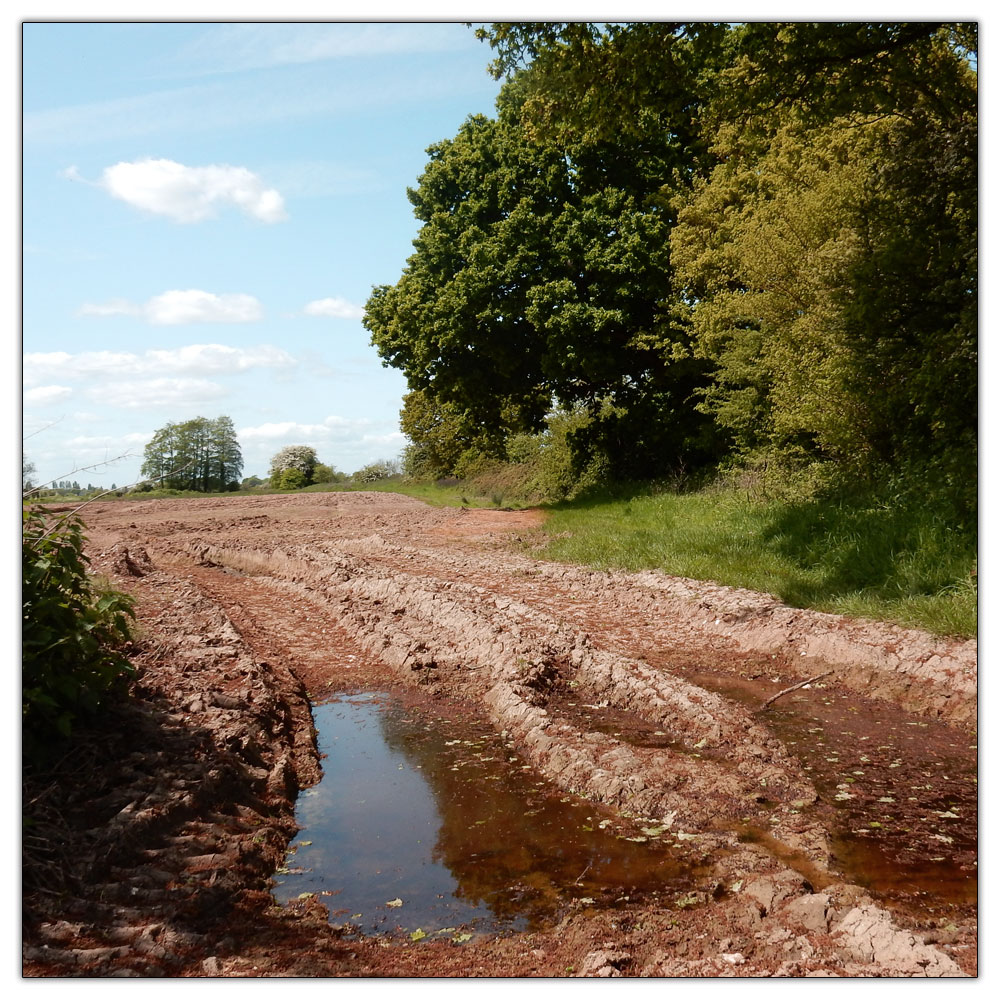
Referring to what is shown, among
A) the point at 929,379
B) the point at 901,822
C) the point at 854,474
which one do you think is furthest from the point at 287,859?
the point at 854,474

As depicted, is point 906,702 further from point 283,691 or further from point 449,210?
point 449,210

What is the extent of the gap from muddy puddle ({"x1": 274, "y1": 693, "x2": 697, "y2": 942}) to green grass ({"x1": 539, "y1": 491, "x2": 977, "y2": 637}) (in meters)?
4.13

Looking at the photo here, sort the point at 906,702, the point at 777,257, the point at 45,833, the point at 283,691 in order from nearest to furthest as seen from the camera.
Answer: the point at 45,833 → the point at 906,702 → the point at 283,691 → the point at 777,257

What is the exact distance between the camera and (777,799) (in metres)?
4.95

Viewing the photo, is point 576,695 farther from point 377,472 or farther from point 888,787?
point 377,472

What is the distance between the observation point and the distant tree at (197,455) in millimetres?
4645

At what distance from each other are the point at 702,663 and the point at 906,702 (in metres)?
1.91

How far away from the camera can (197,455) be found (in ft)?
17.3

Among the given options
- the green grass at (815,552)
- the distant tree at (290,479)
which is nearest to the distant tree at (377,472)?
the distant tree at (290,479)

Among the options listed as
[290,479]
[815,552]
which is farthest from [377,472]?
[815,552]

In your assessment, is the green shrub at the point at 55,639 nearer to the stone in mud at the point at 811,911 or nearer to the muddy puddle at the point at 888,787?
the stone in mud at the point at 811,911

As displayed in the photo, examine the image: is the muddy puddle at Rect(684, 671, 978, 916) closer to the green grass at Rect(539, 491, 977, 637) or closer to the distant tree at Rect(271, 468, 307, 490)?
the green grass at Rect(539, 491, 977, 637)

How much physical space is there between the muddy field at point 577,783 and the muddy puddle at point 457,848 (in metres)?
0.05

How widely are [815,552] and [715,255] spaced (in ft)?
27.0
